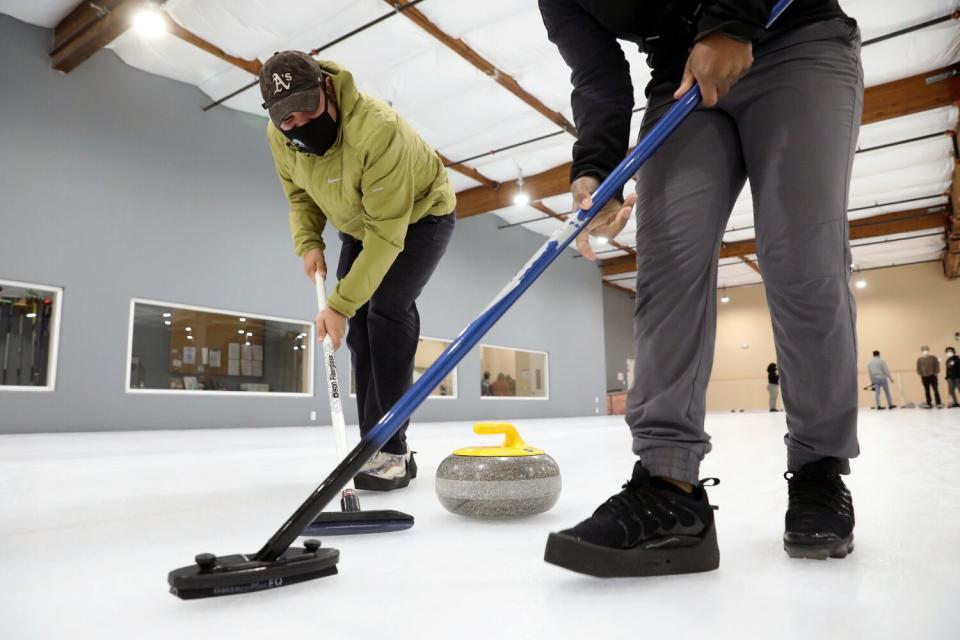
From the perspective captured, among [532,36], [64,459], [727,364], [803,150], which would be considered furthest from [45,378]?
[727,364]

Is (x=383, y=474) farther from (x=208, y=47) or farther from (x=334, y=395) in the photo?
(x=208, y=47)

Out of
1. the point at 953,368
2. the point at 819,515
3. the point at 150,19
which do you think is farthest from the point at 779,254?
the point at 953,368

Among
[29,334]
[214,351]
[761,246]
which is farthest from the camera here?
[214,351]

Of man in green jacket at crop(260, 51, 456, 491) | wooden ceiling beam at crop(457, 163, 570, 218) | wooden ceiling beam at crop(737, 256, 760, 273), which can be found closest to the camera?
man in green jacket at crop(260, 51, 456, 491)

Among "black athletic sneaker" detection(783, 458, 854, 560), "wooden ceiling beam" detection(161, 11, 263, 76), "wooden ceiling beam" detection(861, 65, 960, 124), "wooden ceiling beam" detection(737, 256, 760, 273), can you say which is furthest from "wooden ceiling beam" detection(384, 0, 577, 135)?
"wooden ceiling beam" detection(737, 256, 760, 273)

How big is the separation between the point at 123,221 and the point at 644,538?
6.50 metres

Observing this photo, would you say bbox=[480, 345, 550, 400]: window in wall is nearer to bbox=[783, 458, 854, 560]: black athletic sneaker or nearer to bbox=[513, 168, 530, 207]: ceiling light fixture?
bbox=[513, 168, 530, 207]: ceiling light fixture

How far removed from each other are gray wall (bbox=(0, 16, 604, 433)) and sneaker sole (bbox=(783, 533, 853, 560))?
603 centimetres

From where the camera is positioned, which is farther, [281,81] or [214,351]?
[214,351]

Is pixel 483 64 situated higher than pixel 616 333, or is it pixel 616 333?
pixel 483 64

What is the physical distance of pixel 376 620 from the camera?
63 cm

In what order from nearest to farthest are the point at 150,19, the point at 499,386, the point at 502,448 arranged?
the point at 502,448, the point at 150,19, the point at 499,386

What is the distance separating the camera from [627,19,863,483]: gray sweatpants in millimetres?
905

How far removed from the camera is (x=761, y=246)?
0.97 metres
